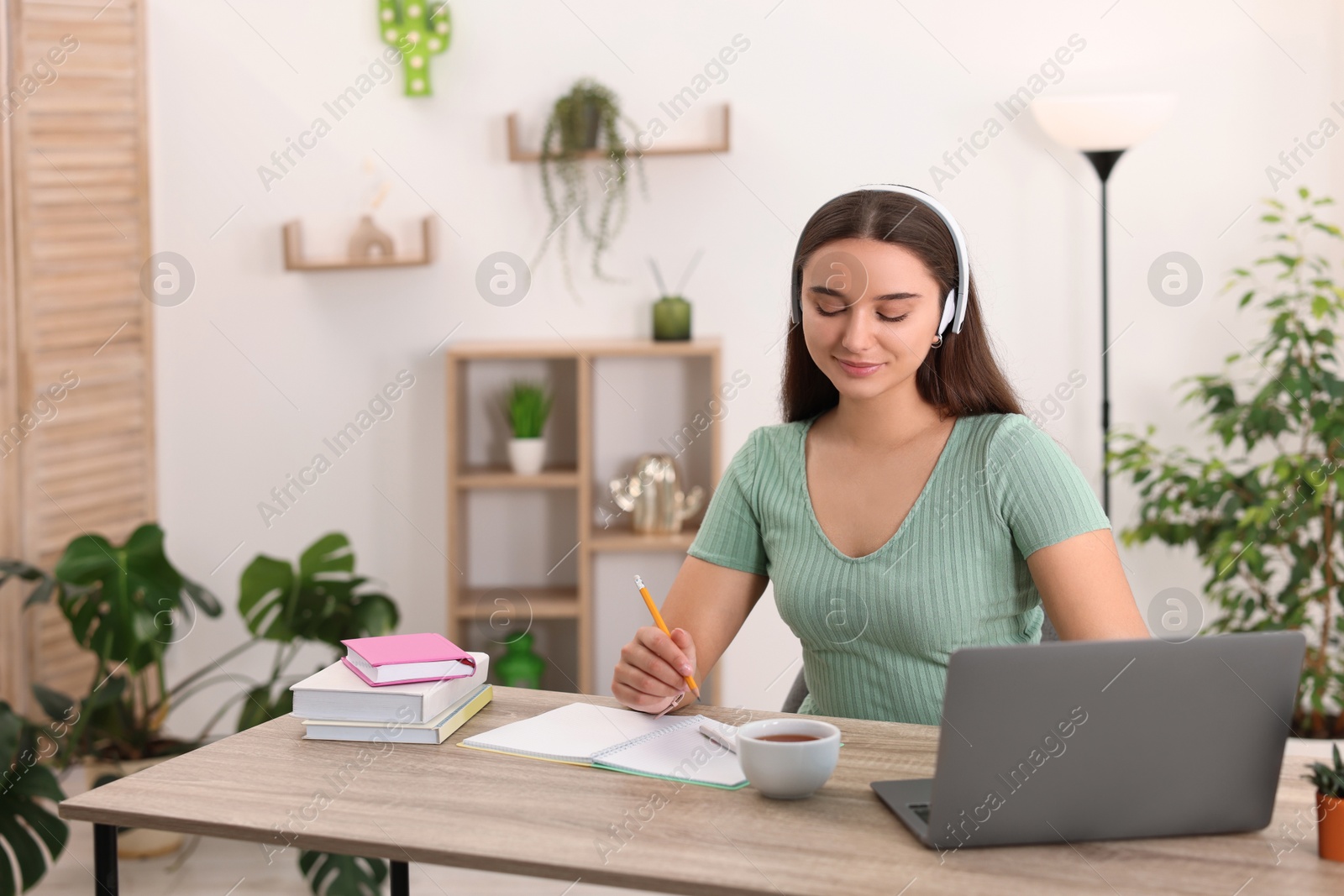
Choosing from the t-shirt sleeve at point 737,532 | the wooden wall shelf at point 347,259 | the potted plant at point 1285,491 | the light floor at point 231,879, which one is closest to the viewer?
the t-shirt sleeve at point 737,532

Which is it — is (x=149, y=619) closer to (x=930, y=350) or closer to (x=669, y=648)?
(x=669, y=648)

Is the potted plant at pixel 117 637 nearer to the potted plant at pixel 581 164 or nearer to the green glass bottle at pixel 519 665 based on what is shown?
the green glass bottle at pixel 519 665

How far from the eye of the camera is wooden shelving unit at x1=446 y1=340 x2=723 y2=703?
11.3 feet

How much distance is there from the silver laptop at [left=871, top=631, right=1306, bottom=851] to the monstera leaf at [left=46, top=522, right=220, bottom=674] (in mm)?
2192

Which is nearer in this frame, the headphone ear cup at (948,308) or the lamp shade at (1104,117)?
the headphone ear cup at (948,308)

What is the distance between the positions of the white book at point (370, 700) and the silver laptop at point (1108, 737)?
58 centimetres

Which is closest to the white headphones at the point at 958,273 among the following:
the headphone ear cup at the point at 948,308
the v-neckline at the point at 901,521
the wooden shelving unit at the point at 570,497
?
the headphone ear cup at the point at 948,308

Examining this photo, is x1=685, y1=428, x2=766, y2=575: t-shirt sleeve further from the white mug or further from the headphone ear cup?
the white mug

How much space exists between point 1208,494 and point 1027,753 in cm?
213

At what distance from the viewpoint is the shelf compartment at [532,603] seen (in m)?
3.40

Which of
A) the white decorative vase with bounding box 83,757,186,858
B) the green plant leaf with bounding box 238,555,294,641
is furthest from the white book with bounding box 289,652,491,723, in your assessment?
the white decorative vase with bounding box 83,757,186,858

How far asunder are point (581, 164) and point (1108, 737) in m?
2.73

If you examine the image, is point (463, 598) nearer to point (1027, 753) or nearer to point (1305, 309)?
point (1305, 309)

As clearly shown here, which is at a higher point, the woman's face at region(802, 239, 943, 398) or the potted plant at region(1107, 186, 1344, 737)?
the woman's face at region(802, 239, 943, 398)
